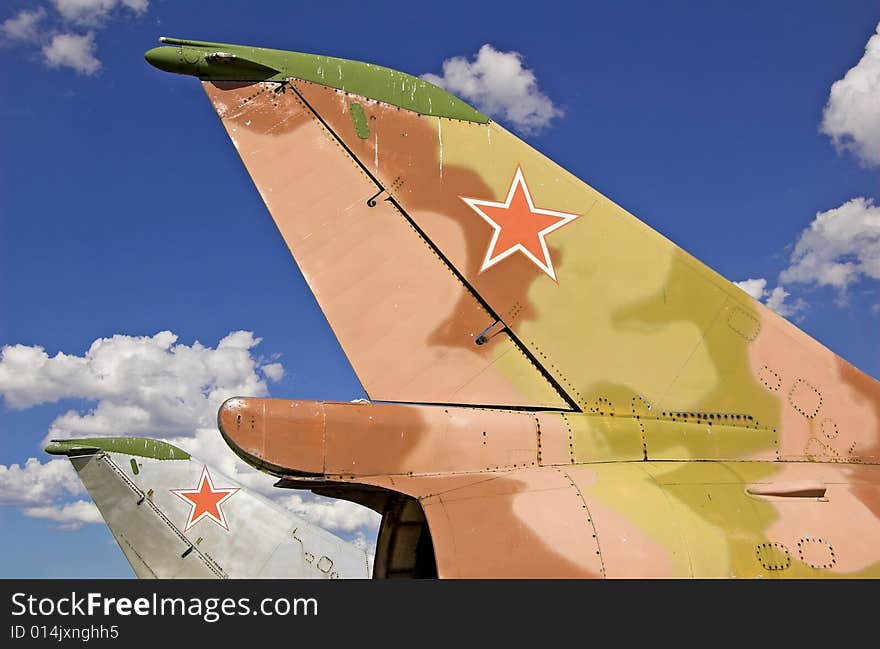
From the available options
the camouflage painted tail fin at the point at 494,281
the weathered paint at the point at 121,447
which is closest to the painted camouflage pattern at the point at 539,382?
the camouflage painted tail fin at the point at 494,281

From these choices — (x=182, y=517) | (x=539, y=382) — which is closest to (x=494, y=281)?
(x=539, y=382)

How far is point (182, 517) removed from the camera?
1256 cm

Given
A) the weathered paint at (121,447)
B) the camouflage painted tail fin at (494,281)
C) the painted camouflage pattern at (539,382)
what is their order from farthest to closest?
the weathered paint at (121,447), the camouflage painted tail fin at (494,281), the painted camouflage pattern at (539,382)

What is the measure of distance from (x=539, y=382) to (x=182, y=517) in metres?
9.59

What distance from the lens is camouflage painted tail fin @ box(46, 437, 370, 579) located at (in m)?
12.2

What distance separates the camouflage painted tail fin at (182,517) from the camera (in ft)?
40.0

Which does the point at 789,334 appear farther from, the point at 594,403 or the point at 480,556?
the point at 480,556

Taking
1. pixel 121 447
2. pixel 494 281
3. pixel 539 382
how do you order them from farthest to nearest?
pixel 121 447
pixel 494 281
pixel 539 382

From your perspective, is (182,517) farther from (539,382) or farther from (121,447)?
(539,382)

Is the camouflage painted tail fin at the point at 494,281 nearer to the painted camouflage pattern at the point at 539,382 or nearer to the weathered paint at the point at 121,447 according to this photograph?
the painted camouflage pattern at the point at 539,382

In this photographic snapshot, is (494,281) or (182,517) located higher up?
(182,517)

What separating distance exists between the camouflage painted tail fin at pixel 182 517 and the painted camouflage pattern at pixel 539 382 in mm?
8782

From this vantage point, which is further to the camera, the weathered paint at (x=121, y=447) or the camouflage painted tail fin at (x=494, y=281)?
the weathered paint at (x=121, y=447)
